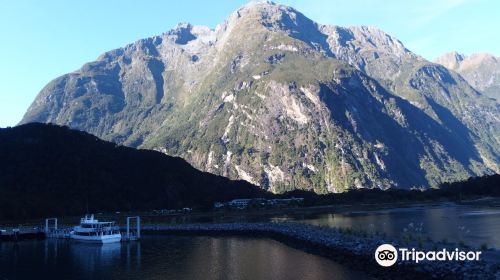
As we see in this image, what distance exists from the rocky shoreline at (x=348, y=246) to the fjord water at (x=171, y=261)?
297 centimetres

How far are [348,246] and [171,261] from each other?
2742 centimetres

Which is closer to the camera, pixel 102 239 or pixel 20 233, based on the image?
pixel 102 239

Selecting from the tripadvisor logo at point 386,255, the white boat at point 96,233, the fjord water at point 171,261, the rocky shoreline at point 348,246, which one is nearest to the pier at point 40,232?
the white boat at point 96,233

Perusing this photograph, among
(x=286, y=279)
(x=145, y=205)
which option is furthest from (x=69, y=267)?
(x=145, y=205)

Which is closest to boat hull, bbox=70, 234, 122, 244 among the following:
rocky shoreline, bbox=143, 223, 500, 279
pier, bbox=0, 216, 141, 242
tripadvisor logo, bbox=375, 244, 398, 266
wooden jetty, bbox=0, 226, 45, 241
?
pier, bbox=0, 216, 141, 242

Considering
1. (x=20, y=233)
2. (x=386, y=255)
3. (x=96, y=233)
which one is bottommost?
(x=386, y=255)

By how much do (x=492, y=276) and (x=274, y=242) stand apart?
54690 mm

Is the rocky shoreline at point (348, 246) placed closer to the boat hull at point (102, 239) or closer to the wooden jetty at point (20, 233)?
the boat hull at point (102, 239)

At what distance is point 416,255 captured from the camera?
5888 cm

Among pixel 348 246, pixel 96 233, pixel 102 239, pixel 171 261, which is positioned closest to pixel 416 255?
pixel 348 246

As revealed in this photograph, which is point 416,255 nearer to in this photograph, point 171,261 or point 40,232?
point 171,261

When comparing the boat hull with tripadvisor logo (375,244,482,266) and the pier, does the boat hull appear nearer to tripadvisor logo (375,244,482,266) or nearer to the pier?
the pier

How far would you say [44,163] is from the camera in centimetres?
19088

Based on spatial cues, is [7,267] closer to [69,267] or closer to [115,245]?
[69,267]
